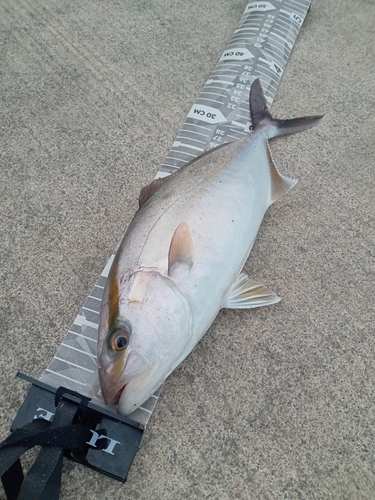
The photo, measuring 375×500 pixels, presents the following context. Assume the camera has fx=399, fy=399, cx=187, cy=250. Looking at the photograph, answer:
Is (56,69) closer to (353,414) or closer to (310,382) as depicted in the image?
(310,382)

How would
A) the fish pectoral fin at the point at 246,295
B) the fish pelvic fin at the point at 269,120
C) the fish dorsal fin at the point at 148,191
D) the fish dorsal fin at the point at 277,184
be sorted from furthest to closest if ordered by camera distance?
the fish pelvic fin at the point at 269,120 < the fish dorsal fin at the point at 277,184 < the fish dorsal fin at the point at 148,191 < the fish pectoral fin at the point at 246,295

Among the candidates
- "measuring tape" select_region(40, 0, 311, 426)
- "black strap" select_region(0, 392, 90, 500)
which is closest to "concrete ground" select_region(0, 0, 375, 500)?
"measuring tape" select_region(40, 0, 311, 426)

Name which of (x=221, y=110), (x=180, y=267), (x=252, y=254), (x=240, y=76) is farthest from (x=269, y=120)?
(x=180, y=267)

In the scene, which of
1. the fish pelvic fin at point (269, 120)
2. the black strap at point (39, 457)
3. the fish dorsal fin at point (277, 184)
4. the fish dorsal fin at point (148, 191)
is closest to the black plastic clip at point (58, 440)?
the black strap at point (39, 457)

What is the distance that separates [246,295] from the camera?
1991mm

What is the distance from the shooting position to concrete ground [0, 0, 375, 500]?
170cm

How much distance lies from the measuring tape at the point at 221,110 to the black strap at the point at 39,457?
24 cm

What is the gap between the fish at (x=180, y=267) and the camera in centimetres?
155

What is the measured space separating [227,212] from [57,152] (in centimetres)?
131

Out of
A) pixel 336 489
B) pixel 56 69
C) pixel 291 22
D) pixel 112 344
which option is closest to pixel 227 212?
pixel 112 344

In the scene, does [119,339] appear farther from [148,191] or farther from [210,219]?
[148,191]

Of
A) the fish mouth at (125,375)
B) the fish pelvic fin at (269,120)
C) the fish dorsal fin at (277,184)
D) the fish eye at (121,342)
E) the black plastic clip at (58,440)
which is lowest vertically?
the black plastic clip at (58,440)

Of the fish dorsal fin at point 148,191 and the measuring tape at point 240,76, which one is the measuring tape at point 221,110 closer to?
the measuring tape at point 240,76

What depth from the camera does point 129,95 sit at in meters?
2.96
